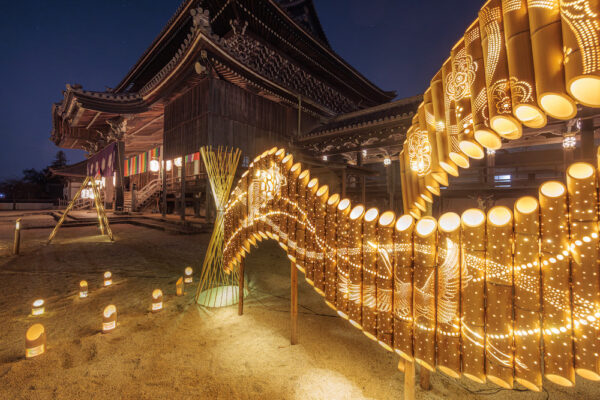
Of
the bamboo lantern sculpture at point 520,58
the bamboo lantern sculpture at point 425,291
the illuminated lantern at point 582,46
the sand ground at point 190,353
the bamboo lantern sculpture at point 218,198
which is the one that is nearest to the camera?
the illuminated lantern at point 582,46

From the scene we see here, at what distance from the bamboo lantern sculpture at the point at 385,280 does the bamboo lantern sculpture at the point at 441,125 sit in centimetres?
47

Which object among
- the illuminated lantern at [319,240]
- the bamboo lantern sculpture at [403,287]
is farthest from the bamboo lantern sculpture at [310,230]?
the bamboo lantern sculpture at [403,287]

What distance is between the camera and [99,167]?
12.5 metres

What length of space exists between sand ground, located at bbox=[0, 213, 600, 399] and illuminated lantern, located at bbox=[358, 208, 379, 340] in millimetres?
563

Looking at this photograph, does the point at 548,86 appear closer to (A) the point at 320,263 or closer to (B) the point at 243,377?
(A) the point at 320,263

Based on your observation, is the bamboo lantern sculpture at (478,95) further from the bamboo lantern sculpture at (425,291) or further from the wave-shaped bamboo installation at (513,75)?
the bamboo lantern sculpture at (425,291)

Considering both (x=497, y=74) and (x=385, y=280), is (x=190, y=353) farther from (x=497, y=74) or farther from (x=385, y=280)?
(x=497, y=74)

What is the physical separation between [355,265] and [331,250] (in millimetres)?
239

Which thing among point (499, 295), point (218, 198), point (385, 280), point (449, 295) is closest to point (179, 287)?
point (218, 198)

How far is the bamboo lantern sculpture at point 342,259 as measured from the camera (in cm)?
176

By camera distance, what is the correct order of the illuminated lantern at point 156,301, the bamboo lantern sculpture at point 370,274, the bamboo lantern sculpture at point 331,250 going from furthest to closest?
the illuminated lantern at point 156,301, the bamboo lantern sculpture at point 331,250, the bamboo lantern sculpture at point 370,274

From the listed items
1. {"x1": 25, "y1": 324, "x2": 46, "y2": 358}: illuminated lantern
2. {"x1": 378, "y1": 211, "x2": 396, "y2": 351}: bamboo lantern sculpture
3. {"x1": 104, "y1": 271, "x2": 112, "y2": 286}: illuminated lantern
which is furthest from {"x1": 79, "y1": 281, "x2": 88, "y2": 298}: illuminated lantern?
{"x1": 378, "y1": 211, "x2": 396, "y2": 351}: bamboo lantern sculpture

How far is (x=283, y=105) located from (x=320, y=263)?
11.2 m

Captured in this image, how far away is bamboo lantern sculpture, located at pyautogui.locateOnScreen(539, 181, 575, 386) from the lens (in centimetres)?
105
